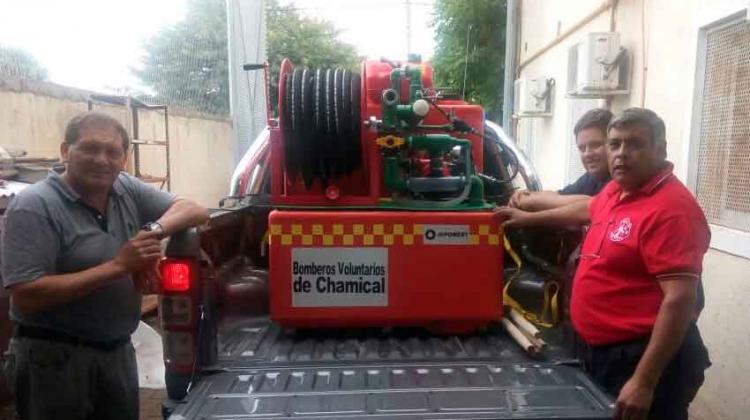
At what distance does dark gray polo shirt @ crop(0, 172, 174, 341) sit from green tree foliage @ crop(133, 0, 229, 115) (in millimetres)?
8224

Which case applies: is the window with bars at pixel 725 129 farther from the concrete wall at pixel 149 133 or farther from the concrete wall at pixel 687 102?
the concrete wall at pixel 149 133

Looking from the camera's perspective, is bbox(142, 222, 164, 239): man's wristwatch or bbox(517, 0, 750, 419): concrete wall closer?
bbox(142, 222, 164, 239): man's wristwatch

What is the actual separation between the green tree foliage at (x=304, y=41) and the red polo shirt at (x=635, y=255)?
64.3 ft

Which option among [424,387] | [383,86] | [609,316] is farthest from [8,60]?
[609,316]

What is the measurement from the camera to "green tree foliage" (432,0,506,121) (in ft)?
39.0

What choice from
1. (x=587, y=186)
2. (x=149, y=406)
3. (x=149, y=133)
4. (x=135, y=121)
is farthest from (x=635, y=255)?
(x=149, y=133)

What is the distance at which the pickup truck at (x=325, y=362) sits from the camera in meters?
2.26

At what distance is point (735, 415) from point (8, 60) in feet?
24.9

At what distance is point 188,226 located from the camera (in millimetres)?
2582

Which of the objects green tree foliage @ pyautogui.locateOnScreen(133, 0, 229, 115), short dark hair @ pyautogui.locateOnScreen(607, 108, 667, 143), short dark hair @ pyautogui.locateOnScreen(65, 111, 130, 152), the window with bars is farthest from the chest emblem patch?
green tree foliage @ pyautogui.locateOnScreen(133, 0, 229, 115)

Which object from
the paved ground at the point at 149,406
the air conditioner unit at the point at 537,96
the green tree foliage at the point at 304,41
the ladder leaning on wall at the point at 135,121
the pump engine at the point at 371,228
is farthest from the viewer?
the green tree foliage at the point at 304,41

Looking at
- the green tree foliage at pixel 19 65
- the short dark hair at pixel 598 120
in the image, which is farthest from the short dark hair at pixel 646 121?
the green tree foliage at pixel 19 65

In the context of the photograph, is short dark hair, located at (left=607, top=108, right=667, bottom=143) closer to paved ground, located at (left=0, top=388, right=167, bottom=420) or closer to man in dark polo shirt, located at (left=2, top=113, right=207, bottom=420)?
man in dark polo shirt, located at (left=2, top=113, right=207, bottom=420)

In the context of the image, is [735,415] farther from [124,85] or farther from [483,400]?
[124,85]
